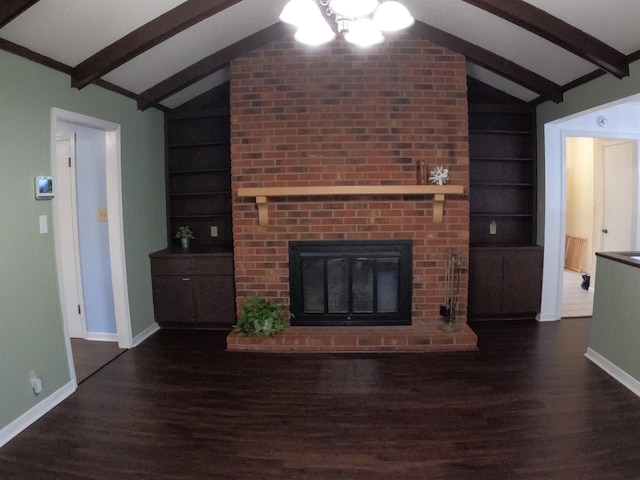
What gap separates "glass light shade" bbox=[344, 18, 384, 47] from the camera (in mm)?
2088

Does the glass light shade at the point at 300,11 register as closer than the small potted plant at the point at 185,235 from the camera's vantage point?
Yes

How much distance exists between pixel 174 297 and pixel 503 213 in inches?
141

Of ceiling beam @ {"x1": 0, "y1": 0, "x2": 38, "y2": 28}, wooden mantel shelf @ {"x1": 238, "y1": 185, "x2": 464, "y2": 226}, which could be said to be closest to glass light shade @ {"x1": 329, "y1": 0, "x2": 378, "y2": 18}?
ceiling beam @ {"x1": 0, "y1": 0, "x2": 38, "y2": 28}

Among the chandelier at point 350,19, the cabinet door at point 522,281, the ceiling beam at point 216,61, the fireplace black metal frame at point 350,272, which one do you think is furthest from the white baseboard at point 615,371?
the ceiling beam at point 216,61

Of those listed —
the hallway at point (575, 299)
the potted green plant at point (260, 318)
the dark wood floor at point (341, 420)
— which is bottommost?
the dark wood floor at point (341, 420)

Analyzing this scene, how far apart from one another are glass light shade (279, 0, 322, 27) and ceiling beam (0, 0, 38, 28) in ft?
4.11

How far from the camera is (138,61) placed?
10.6 feet

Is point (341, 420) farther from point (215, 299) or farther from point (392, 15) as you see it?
point (392, 15)

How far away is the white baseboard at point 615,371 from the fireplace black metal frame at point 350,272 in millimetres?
1471

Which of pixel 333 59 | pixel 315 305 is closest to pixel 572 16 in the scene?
pixel 333 59

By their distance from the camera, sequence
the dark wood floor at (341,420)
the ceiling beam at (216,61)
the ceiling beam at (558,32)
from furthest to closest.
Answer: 1. the ceiling beam at (216,61)
2. the ceiling beam at (558,32)
3. the dark wood floor at (341,420)

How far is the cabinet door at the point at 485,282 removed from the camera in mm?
4172

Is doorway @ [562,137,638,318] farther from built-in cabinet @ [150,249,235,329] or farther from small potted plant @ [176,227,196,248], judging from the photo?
small potted plant @ [176,227,196,248]

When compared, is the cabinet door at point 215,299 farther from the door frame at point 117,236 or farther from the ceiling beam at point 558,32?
the ceiling beam at point 558,32
